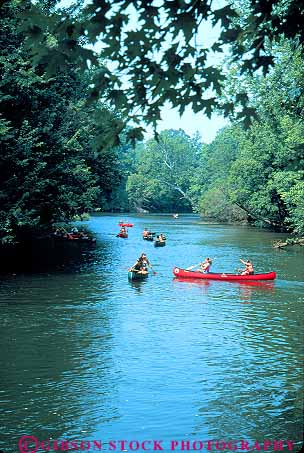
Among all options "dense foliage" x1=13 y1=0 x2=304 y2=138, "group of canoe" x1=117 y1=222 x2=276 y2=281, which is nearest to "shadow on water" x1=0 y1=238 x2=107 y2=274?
"group of canoe" x1=117 y1=222 x2=276 y2=281

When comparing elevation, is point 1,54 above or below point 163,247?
above

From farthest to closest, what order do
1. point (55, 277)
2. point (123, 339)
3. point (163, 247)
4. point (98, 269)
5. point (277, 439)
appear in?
point (163, 247) < point (98, 269) < point (55, 277) < point (123, 339) < point (277, 439)

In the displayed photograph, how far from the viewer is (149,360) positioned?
16938mm

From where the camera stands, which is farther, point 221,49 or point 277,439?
point 277,439

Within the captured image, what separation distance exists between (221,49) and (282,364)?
40.5 ft

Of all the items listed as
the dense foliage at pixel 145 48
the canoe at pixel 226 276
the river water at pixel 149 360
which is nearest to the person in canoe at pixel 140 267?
the river water at pixel 149 360

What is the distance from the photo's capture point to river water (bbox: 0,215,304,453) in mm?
12258

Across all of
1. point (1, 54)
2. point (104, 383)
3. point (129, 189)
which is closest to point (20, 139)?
point (1, 54)

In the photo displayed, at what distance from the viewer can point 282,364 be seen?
1673 cm

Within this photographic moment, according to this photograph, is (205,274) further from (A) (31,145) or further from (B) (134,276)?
(A) (31,145)

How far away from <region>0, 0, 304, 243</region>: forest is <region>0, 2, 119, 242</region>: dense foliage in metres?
0.07

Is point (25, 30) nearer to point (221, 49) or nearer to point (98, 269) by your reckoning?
point (221, 49)

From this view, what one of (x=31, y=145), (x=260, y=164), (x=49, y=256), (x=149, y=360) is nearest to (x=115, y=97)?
(x=149, y=360)

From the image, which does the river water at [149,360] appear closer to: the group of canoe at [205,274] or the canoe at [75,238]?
the group of canoe at [205,274]
